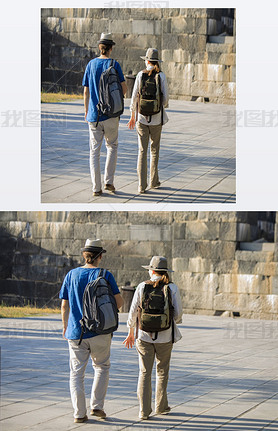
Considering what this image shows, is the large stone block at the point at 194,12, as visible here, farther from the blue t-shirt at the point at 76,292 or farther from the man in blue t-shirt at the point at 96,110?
the blue t-shirt at the point at 76,292

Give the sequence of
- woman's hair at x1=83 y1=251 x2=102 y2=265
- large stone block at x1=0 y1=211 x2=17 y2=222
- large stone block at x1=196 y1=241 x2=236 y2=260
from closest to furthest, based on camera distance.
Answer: woman's hair at x1=83 y1=251 x2=102 y2=265 < large stone block at x1=196 y1=241 x2=236 y2=260 < large stone block at x1=0 y1=211 x2=17 y2=222

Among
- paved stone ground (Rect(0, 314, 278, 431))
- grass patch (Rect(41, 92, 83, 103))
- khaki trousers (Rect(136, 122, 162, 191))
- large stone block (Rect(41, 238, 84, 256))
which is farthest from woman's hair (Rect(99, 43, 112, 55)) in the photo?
grass patch (Rect(41, 92, 83, 103))

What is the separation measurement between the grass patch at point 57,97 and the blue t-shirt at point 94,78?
971cm

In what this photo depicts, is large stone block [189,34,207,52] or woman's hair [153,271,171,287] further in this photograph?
large stone block [189,34,207,52]

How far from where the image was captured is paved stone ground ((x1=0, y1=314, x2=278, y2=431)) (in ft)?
27.5

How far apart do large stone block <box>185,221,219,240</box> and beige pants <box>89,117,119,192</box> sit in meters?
6.87

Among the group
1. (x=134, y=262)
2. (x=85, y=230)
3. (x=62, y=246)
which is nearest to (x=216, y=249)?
(x=134, y=262)

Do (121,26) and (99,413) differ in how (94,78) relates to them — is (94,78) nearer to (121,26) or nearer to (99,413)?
(99,413)

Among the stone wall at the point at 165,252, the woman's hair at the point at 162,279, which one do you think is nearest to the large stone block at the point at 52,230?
the stone wall at the point at 165,252

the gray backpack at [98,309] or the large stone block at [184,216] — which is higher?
the gray backpack at [98,309]

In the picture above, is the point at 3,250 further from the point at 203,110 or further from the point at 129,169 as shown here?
the point at 129,169

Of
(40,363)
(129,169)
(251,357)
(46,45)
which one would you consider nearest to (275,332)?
(251,357)

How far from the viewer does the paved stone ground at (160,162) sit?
39.7ft

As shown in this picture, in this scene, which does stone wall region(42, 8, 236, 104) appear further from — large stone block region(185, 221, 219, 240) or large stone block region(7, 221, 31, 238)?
large stone block region(185, 221, 219, 240)
